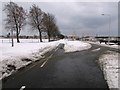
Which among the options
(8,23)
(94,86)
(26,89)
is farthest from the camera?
(8,23)

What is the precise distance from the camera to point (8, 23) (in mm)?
65625

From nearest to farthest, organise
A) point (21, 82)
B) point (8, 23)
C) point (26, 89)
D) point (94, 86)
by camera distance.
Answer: point (26, 89) < point (94, 86) < point (21, 82) < point (8, 23)

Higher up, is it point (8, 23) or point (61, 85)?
point (8, 23)

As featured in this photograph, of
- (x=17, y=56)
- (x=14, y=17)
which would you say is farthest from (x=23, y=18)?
(x=17, y=56)

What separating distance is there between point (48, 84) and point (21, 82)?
1339mm

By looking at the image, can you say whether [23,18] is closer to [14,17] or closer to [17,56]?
[14,17]

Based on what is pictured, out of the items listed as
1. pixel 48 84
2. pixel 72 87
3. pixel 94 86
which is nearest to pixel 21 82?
pixel 48 84

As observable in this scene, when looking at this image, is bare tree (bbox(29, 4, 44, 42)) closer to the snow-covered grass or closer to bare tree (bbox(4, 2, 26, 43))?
bare tree (bbox(4, 2, 26, 43))

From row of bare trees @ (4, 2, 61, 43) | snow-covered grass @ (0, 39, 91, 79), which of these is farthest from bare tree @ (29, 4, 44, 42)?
snow-covered grass @ (0, 39, 91, 79)

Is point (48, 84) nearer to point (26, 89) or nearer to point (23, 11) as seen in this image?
point (26, 89)

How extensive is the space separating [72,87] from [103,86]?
49.5 inches

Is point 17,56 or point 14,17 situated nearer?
point 17,56

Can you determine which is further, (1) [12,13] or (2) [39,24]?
(2) [39,24]

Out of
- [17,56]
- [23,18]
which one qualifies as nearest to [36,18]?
[23,18]
